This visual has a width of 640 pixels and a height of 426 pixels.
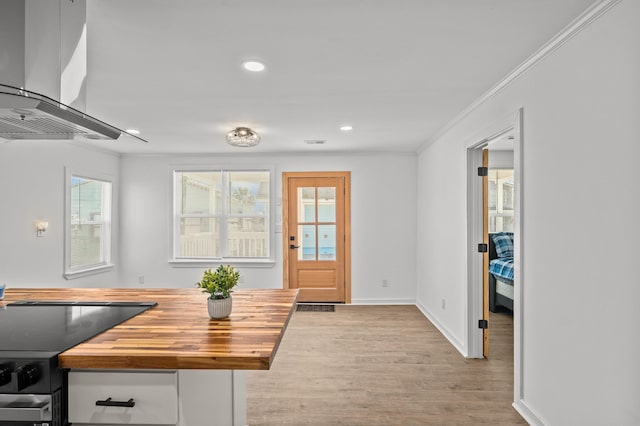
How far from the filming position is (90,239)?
533 cm

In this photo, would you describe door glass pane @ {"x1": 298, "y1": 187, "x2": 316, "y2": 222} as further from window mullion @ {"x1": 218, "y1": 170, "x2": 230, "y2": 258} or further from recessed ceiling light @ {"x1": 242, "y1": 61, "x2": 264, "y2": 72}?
recessed ceiling light @ {"x1": 242, "y1": 61, "x2": 264, "y2": 72}

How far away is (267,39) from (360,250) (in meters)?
4.08

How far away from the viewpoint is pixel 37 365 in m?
1.20

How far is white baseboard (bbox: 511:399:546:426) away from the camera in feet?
7.57

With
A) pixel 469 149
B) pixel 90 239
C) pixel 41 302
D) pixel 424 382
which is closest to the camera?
pixel 41 302

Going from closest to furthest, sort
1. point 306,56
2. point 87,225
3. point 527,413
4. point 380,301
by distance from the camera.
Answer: point 306,56
point 527,413
point 87,225
point 380,301

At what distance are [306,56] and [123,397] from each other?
2029 millimetres

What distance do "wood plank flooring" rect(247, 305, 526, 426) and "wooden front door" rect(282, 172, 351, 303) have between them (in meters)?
1.32

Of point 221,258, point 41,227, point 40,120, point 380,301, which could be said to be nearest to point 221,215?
point 221,258

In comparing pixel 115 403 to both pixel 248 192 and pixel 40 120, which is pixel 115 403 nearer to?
pixel 40 120

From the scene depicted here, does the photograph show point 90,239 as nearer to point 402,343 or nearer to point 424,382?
point 402,343

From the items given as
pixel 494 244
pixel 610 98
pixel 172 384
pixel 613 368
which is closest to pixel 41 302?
pixel 172 384

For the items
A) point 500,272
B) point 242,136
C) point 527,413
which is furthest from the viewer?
point 500,272

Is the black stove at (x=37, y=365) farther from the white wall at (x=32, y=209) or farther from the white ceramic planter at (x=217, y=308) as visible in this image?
the white wall at (x=32, y=209)
